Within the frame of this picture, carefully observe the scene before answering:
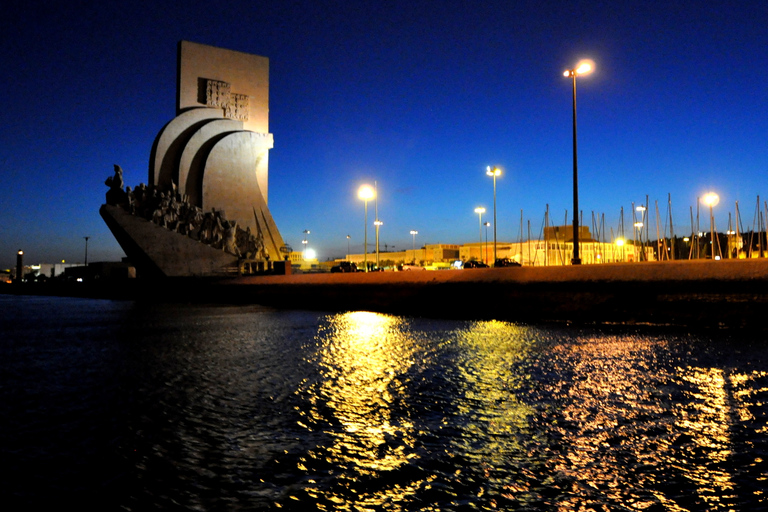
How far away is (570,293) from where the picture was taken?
13.8 m

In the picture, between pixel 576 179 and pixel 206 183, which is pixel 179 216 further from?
pixel 576 179

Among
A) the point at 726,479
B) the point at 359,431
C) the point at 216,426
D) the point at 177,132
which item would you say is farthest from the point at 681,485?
the point at 177,132

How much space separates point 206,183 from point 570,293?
1477 inches

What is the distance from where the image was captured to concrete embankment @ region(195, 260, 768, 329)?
442 inches

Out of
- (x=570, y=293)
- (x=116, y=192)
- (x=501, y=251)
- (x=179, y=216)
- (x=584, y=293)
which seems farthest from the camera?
(x=501, y=251)

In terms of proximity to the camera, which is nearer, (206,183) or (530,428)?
(530,428)

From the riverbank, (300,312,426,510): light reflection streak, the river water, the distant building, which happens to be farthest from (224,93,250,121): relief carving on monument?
(300,312,426,510): light reflection streak

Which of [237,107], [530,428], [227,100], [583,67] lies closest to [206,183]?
[227,100]

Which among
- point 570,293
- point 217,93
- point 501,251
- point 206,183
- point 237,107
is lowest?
point 570,293

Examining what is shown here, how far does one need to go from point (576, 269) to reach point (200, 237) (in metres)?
29.6

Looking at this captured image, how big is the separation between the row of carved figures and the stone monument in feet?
0.21

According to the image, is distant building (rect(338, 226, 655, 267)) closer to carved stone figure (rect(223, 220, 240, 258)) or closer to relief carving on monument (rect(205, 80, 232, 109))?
relief carving on monument (rect(205, 80, 232, 109))

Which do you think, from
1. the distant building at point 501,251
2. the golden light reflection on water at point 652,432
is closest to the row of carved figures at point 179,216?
the distant building at point 501,251

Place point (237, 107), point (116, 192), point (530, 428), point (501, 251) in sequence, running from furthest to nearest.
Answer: point (501, 251)
point (237, 107)
point (116, 192)
point (530, 428)
